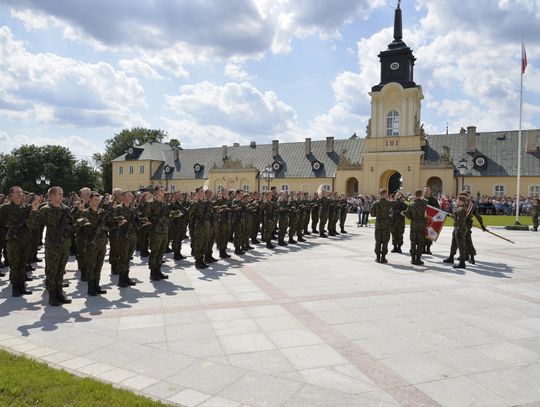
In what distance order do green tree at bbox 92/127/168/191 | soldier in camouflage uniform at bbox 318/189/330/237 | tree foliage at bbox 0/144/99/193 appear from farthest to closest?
1. green tree at bbox 92/127/168/191
2. tree foliage at bbox 0/144/99/193
3. soldier in camouflage uniform at bbox 318/189/330/237

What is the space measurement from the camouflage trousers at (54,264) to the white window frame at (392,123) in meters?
37.3

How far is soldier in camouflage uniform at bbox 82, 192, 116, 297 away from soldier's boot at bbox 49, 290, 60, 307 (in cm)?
75

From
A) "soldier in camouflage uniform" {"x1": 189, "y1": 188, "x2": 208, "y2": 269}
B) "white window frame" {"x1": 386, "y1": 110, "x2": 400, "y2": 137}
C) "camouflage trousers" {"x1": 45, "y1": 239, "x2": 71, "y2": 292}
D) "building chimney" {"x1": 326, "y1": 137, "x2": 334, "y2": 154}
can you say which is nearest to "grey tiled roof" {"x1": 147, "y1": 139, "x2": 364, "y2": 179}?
"building chimney" {"x1": 326, "y1": 137, "x2": 334, "y2": 154}

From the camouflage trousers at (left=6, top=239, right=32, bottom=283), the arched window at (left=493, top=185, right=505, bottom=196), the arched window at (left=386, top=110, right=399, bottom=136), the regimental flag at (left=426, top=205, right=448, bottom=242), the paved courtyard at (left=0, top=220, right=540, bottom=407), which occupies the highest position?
the arched window at (left=386, top=110, right=399, bottom=136)

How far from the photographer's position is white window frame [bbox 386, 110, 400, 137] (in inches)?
1599

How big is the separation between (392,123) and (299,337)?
125 feet

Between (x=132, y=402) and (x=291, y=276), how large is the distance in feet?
20.8

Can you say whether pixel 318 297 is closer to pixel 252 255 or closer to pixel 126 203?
pixel 126 203

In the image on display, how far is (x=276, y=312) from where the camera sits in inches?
277

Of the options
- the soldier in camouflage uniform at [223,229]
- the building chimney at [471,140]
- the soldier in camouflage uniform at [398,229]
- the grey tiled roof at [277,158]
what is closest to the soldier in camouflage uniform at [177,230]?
the soldier in camouflage uniform at [223,229]

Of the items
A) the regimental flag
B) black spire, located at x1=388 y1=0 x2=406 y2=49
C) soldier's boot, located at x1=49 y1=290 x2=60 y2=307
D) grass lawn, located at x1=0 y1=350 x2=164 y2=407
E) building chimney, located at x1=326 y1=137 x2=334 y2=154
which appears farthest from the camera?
building chimney, located at x1=326 y1=137 x2=334 y2=154

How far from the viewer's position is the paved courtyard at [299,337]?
14.4 ft

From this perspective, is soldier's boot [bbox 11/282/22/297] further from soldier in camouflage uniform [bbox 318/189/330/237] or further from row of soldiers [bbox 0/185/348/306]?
soldier in camouflage uniform [bbox 318/189/330/237]

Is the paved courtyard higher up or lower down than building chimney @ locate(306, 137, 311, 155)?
lower down
